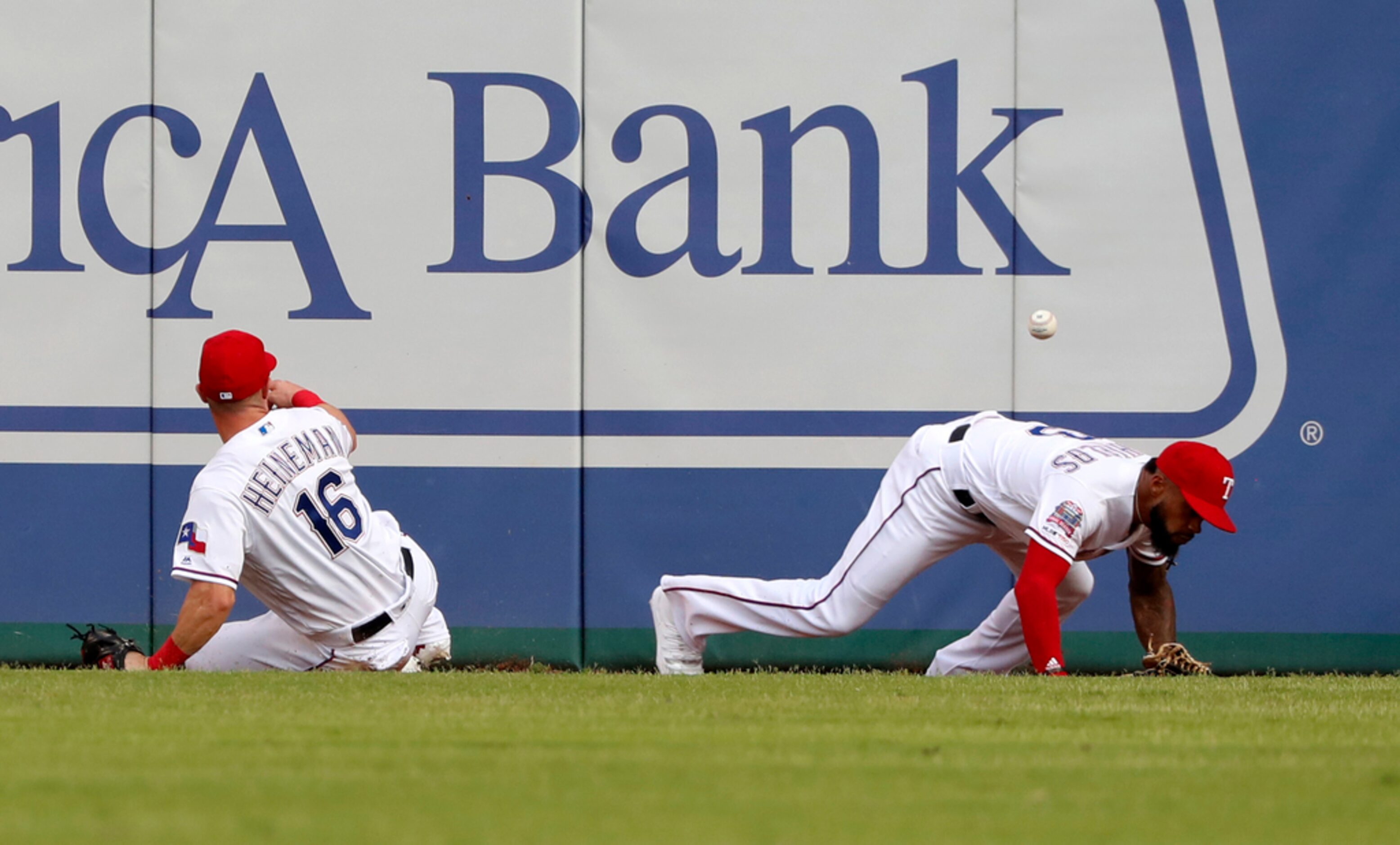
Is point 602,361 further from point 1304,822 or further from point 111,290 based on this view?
point 1304,822

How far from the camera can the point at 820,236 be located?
588 centimetres

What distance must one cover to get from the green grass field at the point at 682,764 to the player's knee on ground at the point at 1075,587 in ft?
3.53

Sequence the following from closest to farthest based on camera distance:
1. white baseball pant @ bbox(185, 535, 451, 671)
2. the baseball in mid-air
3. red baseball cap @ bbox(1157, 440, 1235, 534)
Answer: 1. red baseball cap @ bbox(1157, 440, 1235, 534)
2. white baseball pant @ bbox(185, 535, 451, 671)
3. the baseball in mid-air

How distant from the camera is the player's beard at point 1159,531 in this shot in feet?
14.9

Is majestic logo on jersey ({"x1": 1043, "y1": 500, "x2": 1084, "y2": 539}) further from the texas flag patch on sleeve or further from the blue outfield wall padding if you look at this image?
the blue outfield wall padding

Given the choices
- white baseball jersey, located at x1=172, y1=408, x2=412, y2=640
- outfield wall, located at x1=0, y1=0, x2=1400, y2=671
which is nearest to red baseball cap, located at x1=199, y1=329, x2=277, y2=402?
white baseball jersey, located at x1=172, y1=408, x2=412, y2=640

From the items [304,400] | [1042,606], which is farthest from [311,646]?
[1042,606]

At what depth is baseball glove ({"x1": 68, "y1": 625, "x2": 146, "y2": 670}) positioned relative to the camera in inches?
183

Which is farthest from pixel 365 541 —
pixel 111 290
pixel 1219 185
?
pixel 1219 185

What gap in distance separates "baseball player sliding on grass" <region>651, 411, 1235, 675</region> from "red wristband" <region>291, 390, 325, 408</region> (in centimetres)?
139

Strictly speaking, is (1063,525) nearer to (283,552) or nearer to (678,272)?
(678,272)

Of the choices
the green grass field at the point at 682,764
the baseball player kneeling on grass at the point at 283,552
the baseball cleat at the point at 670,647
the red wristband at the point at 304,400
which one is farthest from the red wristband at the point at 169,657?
the baseball cleat at the point at 670,647

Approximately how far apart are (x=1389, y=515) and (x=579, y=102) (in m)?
3.63

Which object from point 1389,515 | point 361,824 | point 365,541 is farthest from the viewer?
point 1389,515
